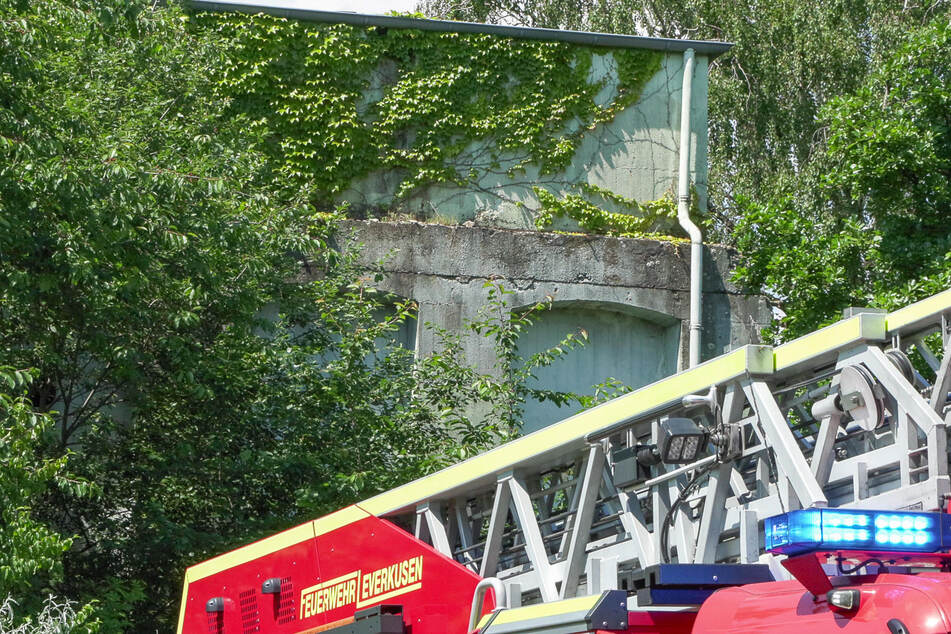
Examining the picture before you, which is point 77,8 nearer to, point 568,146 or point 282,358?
point 282,358

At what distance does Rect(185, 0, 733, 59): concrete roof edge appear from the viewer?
17.2 meters

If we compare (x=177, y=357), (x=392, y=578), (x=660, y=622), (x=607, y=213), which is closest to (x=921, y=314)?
(x=660, y=622)

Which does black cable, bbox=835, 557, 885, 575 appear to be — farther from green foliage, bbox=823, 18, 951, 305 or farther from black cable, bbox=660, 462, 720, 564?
green foliage, bbox=823, 18, 951, 305

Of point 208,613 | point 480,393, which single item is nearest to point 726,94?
point 480,393

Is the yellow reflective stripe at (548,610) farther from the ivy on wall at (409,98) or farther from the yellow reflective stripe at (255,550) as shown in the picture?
the ivy on wall at (409,98)

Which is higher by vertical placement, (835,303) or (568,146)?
(568,146)

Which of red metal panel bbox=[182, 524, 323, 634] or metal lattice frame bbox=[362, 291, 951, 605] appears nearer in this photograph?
Result: metal lattice frame bbox=[362, 291, 951, 605]

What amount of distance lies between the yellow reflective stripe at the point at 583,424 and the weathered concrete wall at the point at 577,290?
939cm

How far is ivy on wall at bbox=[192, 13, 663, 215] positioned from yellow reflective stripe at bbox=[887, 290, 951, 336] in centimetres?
1265

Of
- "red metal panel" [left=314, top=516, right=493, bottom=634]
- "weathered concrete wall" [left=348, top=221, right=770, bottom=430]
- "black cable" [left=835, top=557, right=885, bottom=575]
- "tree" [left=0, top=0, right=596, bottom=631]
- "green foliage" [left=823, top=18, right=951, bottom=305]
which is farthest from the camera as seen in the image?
"weathered concrete wall" [left=348, top=221, right=770, bottom=430]

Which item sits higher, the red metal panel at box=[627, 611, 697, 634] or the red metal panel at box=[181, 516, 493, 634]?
the red metal panel at box=[181, 516, 493, 634]

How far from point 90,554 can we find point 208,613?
178 inches

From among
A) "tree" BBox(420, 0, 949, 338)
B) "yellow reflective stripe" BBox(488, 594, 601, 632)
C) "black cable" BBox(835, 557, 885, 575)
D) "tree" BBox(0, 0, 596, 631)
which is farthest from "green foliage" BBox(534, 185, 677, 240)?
"black cable" BBox(835, 557, 885, 575)

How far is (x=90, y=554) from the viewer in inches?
498
